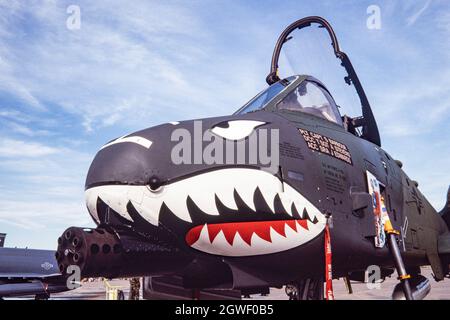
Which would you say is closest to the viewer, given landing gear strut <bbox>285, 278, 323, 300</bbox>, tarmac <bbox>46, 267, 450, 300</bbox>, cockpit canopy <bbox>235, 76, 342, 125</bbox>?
landing gear strut <bbox>285, 278, 323, 300</bbox>

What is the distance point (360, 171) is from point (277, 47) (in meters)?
3.34

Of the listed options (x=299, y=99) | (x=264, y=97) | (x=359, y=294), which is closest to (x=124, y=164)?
(x=264, y=97)

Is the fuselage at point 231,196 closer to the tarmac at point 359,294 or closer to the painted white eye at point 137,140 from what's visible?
the painted white eye at point 137,140

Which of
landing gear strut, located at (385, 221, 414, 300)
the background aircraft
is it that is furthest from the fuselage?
the background aircraft

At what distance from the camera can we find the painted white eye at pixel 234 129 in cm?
297

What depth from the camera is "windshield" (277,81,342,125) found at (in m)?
4.46

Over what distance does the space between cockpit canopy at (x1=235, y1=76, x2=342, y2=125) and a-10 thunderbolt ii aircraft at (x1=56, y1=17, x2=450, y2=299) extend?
0.49m

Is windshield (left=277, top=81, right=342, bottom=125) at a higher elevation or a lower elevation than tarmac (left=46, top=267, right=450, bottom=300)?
higher

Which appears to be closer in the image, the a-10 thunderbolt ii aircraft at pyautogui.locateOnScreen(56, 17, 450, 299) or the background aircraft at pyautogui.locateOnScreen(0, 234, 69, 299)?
the a-10 thunderbolt ii aircraft at pyautogui.locateOnScreen(56, 17, 450, 299)

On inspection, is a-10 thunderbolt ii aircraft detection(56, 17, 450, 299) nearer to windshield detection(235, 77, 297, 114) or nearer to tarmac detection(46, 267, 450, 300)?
windshield detection(235, 77, 297, 114)

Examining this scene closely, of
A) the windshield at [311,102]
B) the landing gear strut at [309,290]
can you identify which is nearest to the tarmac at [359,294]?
the landing gear strut at [309,290]

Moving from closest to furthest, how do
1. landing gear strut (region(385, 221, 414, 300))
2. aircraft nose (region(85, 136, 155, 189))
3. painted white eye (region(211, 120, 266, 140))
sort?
aircraft nose (region(85, 136, 155, 189))
painted white eye (region(211, 120, 266, 140))
landing gear strut (region(385, 221, 414, 300))
